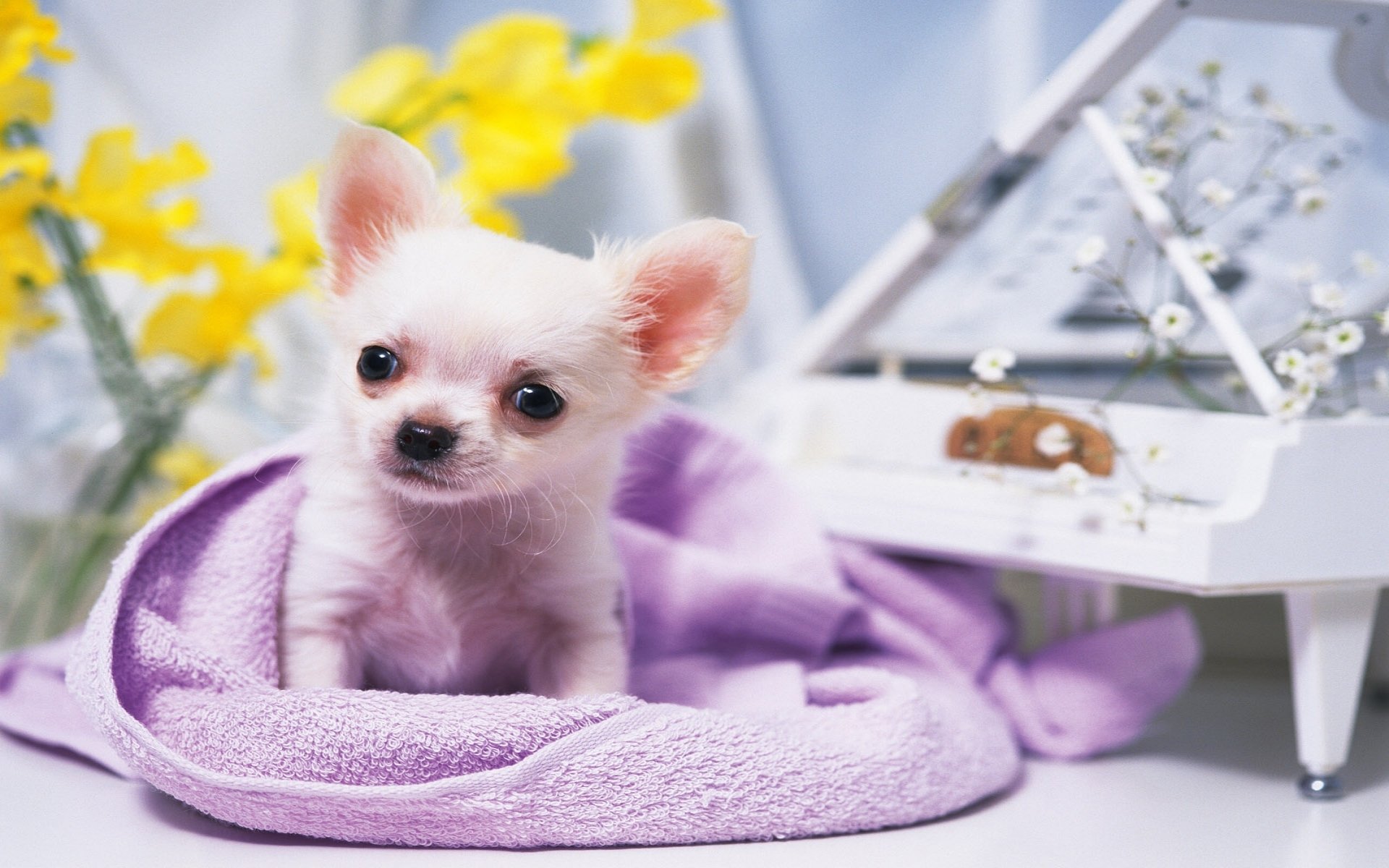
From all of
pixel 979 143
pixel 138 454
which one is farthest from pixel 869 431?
pixel 138 454

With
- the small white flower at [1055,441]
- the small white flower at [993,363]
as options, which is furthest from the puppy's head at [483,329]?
the small white flower at [1055,441]

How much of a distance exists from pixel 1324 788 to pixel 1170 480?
35 cm

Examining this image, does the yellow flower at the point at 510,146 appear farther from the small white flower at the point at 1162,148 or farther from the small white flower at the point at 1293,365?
the small white flower at the point at 1293,365

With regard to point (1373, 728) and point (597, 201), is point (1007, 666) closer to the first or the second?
point (1373, 728)

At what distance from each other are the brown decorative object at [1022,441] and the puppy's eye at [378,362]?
68 centimetres

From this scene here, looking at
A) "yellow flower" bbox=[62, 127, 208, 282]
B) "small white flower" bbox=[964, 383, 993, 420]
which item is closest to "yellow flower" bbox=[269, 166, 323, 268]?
"yellow flower" bbox=[62, 127, 208, 282]

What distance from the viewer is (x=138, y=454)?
A: 62.9 inches

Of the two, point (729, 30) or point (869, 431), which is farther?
point (729, 30)

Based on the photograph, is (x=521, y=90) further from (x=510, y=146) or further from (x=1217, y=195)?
(x=1217, y=195)

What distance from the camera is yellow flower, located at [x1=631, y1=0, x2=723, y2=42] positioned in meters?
1.65

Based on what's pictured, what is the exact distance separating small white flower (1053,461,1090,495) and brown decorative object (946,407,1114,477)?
45mm

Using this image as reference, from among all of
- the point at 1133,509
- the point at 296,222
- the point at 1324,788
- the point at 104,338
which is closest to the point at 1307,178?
the point at 1133,509

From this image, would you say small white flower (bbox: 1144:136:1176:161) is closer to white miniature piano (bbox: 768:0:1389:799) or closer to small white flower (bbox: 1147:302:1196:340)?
white miniature piano (bbox: 768:0:1389:799)

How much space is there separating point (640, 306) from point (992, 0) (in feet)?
3.66
